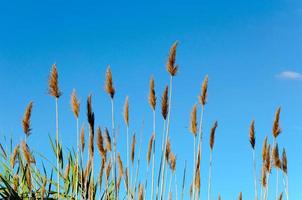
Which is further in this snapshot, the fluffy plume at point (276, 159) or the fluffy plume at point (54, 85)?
the fluffy plume at point (276, 159)

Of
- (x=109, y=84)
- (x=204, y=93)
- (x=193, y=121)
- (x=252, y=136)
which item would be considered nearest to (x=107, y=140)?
(x=109, y=84)

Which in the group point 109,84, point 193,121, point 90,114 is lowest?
point 90,114

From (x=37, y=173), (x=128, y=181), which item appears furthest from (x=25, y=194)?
(x=128, y=181)

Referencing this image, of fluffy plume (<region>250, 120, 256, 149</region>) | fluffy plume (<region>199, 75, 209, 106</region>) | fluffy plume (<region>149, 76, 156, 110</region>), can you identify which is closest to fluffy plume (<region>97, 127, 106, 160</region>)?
fluffy plume (<region>149, 76, 156, 110</region>)

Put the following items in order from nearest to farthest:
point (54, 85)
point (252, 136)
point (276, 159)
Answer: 1. point (54, 85)
2. point (252, 136)
3. point (276, 159)

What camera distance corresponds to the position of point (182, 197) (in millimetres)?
4090

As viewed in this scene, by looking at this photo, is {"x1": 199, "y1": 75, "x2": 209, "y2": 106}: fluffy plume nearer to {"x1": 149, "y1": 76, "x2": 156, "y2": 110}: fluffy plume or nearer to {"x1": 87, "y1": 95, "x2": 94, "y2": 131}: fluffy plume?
{"x1": 149, "y1": 76, "x2": 156, "y2": 110}: fluffy plume

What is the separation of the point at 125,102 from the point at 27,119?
0.67m

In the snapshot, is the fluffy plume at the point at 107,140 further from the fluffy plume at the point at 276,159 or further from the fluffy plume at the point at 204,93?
the fluffy plume at the point at 276,159

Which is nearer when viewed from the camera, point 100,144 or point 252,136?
point 100,144

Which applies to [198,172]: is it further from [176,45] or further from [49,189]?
[49,189]

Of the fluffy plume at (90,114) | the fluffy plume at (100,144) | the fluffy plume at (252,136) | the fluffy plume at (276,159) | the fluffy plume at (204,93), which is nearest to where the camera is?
the fluffy plume at (90,114)

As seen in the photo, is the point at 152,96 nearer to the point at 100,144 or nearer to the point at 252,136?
the point at 100,144

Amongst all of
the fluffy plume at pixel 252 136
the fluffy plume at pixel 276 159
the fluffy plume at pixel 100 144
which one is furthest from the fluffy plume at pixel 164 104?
the fluffy plume at pixel 276 159
